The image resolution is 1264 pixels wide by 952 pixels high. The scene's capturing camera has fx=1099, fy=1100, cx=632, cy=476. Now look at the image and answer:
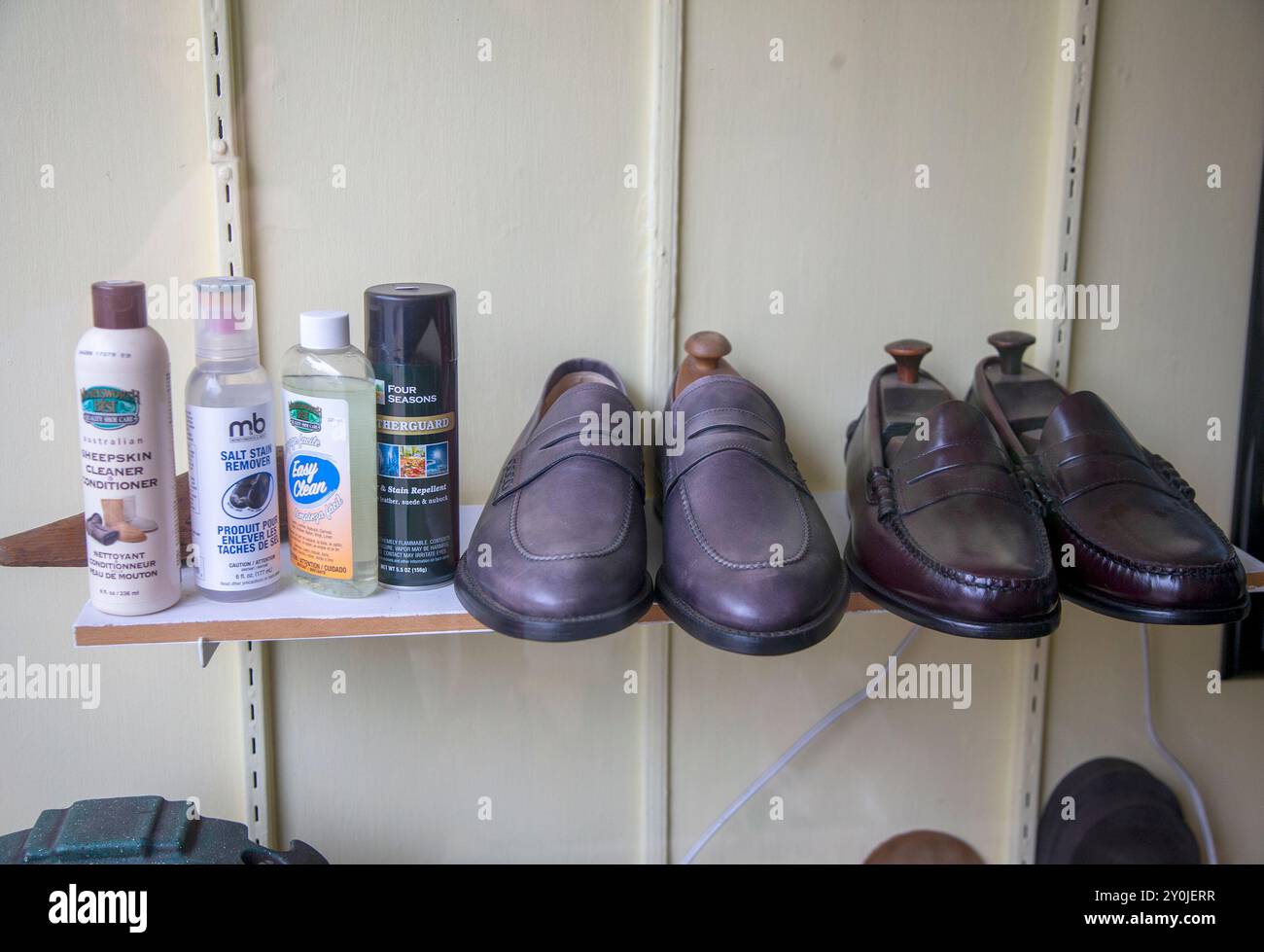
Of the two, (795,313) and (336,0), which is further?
(795,313)

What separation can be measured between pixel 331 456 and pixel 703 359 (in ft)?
1.12

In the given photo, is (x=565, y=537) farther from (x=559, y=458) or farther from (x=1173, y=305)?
(x=1173, y=305)

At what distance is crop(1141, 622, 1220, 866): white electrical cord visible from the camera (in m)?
1.19

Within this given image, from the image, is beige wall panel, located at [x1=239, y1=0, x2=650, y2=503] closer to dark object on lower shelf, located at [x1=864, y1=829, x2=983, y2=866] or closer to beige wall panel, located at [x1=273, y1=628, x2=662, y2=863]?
beige wall panel, located at [x1=273, y1=628, x2=662, y2=863]

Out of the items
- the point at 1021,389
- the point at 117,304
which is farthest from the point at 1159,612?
the point at 117,304

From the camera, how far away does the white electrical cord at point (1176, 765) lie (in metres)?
1.19

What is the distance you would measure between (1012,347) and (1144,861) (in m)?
0.58

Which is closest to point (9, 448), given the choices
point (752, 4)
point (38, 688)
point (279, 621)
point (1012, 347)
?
point (38, 688)

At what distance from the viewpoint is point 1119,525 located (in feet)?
2.85

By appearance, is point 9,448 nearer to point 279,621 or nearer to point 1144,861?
point 279,621

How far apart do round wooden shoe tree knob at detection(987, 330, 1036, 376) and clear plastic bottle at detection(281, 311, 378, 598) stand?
0.58 meters

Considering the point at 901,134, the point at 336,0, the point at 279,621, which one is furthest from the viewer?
the point at 901,134

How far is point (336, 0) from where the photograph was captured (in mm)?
→ 950

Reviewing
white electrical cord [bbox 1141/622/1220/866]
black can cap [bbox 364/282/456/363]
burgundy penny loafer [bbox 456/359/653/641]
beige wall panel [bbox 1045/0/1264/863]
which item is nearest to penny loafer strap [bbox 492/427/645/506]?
burgundy penny loafer [bbox 456/359/653/641]
